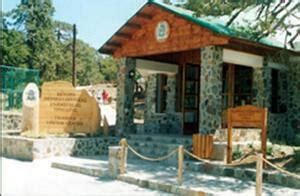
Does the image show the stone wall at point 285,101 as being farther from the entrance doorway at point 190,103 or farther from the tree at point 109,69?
the tree at point 109,69

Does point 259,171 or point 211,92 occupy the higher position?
point 211,92

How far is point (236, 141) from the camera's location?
13953mm

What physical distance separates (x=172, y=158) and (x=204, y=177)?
2.20 m

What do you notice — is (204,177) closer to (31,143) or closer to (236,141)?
(236,141)

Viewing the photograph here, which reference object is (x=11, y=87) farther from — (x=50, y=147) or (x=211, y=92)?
(x=211, y=92)

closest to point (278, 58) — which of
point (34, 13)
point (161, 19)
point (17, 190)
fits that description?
point (161, 19)

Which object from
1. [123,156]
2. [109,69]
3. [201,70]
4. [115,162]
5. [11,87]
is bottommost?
[115,162]

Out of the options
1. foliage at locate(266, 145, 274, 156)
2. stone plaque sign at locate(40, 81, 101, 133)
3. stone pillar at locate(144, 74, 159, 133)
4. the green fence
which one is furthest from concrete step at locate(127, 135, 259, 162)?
the green fence

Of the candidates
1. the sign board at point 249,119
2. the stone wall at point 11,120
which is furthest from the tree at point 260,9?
the stone wall at point 11,120

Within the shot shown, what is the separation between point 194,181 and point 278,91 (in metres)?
7.71

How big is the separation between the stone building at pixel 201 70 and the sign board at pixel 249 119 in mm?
1660

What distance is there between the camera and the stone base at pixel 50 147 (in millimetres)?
14141

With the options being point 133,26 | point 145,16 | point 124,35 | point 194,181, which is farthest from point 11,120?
point 194,181

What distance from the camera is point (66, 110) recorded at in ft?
52.6
